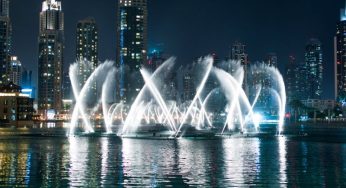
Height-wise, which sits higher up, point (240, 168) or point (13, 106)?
point (13, 106)

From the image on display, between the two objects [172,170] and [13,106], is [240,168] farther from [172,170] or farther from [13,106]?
[13,106]

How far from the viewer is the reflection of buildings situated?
174 metres

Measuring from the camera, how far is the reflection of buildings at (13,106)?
569 feet

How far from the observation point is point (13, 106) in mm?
175875

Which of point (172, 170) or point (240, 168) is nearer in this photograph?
point (172, 170)

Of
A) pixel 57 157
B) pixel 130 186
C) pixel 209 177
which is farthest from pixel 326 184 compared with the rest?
pixel 57 157

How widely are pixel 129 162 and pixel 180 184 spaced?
488 inches

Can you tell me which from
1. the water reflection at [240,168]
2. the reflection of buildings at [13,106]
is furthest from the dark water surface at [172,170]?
the reflection of buildings at [13,106]

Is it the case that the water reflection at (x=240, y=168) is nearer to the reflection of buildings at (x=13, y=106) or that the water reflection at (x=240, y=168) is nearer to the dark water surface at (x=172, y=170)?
the dark water surface at (x=172, y=170)

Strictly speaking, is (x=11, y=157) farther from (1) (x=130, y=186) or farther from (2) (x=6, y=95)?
(2) (x=6, y=95)

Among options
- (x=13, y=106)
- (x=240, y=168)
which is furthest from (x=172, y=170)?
(x=13, y=106)

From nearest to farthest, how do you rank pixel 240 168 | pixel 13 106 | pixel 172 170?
pixel 172 170 → pixel 240 168 → pixel 13 106

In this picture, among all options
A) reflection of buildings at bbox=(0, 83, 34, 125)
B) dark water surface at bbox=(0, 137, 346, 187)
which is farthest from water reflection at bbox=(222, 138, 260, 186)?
reflection of buildings at bbox=(0, 83, 34, 125)

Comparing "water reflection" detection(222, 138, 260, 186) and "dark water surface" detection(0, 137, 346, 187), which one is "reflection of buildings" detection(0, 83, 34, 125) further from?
"water reflection" detection(222, 138, 260, 186)
